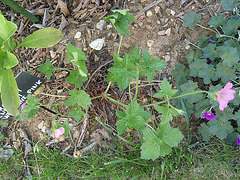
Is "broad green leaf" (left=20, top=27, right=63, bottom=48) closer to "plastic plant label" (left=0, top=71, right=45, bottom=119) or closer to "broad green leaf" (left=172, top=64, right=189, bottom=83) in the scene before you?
"plastic plant label" (left=0, top=71, right=45, bottom=119)

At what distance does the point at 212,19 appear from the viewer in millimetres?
1562

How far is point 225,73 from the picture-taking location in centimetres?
149

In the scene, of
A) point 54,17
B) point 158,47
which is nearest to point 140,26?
point 158,47

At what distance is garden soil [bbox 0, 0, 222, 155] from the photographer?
166 centimetres

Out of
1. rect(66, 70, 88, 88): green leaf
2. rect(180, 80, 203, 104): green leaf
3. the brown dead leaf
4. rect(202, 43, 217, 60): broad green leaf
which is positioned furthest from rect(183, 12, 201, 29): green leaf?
the brown dead leaf

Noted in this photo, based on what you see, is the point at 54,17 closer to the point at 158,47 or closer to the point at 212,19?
the point at 158,47

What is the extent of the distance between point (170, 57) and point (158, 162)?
0.79m

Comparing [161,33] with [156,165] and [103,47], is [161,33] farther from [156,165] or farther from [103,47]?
[156,165]

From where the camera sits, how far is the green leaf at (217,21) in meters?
1.54

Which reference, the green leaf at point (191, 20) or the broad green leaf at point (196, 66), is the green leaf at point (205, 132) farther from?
the green leaf at point (191, 20)

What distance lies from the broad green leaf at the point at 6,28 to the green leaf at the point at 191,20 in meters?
1.16

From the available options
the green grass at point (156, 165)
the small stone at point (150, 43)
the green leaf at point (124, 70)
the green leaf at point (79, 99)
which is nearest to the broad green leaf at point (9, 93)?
the green leaf at point (79, 99)

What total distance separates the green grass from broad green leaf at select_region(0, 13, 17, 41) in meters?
0.91

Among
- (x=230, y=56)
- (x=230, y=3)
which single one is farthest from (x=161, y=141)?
(x=230, y=3)
